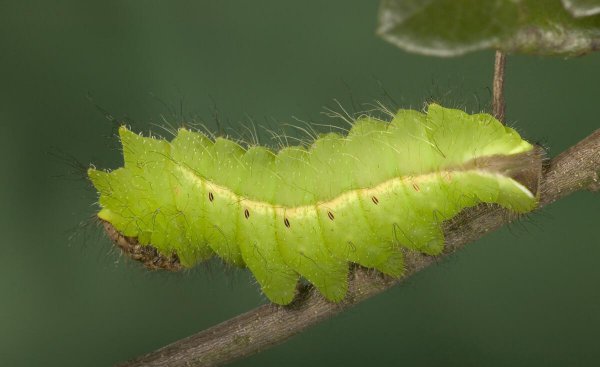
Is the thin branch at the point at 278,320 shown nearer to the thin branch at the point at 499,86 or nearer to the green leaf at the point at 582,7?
the thin branch at the point at 499,86

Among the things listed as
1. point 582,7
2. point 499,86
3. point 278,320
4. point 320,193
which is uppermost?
point 582,7

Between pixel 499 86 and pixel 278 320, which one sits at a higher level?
pixel 499 86

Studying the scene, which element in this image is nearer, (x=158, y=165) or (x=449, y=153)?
(x=449, y=153)

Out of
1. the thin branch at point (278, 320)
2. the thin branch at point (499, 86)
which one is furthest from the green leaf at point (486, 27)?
the thin branch at point (278, 320)

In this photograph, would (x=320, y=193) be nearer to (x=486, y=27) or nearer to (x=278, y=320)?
(x=278, y=320)

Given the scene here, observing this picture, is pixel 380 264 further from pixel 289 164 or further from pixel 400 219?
pixel 289 164

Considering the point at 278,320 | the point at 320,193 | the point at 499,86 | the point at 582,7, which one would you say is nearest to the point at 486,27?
the point at 582,7

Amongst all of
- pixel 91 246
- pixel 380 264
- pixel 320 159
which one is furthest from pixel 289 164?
pixel 91 246
